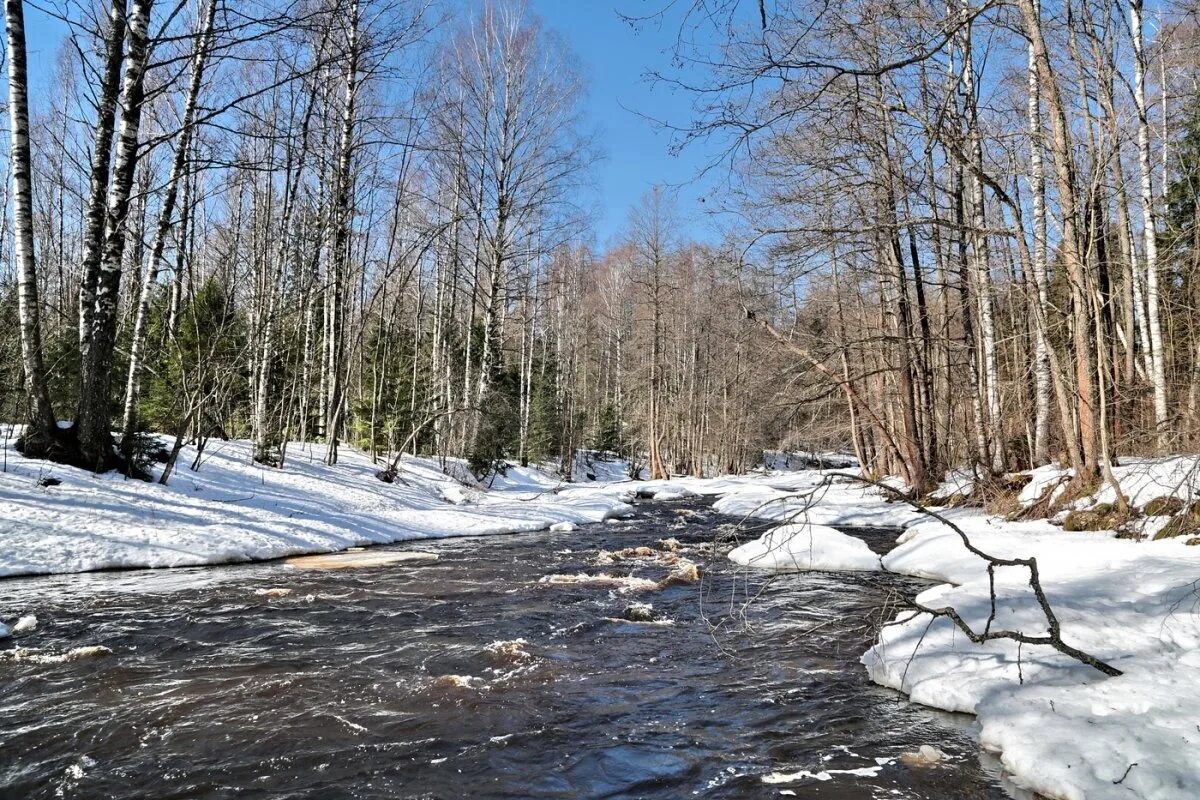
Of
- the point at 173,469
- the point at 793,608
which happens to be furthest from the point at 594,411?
the point at 793,608

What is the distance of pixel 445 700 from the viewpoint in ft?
14.4

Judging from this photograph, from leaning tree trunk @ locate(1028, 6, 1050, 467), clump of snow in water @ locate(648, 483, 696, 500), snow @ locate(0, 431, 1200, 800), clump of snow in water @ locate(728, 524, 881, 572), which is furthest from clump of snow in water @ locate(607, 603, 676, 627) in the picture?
clump of snow in water @ locate(648, 483, 696, 500)

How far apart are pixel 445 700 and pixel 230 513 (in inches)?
298

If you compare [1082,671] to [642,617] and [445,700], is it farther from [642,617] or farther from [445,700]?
[445,700]

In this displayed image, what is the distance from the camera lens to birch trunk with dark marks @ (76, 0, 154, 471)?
9547mm

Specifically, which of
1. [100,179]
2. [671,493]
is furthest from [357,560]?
[671,493]

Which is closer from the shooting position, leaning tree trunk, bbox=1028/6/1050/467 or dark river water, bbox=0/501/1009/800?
dark river water, bbox=0/501/1009/800

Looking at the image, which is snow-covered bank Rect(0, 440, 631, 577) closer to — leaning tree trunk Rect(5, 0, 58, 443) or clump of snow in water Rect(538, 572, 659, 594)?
leaning tree trunk Rect(5, 0, 58, 443)

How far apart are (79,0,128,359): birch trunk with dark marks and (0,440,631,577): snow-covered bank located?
218cm

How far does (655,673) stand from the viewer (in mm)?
5062

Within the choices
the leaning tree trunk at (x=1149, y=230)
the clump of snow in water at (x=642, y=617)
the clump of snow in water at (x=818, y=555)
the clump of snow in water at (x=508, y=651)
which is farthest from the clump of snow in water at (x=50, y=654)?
the leaning tree trunk at (x=1149, y=230)

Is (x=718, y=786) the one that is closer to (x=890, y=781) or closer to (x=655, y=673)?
(x=890, y=781)

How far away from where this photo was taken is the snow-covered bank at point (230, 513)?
813cm

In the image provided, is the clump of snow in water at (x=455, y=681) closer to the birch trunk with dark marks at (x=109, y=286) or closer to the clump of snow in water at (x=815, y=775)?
the clump of snow in water at (x=815, y=775)
